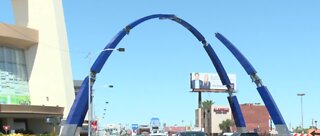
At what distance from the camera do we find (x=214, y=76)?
143m

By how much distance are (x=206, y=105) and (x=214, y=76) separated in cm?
3387

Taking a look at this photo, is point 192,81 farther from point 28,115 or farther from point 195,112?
point 28,115

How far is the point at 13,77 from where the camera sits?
254 ft

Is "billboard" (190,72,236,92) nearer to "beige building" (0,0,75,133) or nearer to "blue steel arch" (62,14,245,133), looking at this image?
"beige building" (0,0,75,133)

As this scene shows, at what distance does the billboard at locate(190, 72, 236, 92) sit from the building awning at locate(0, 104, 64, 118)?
6866 cm

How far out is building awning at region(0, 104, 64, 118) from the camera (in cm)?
6912

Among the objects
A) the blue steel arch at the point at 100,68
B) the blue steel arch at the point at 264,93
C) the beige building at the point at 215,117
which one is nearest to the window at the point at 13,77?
the blue steel arch at the point at 100,68

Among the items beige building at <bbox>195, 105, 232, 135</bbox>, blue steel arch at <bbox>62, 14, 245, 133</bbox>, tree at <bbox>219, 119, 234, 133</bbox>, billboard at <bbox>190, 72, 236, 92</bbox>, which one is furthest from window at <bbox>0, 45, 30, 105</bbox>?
beige building at <bbox>195, 105, 232, 135</bbox>

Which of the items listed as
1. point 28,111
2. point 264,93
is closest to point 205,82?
point 28,111

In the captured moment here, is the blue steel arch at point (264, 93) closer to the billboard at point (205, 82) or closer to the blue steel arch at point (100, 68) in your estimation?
the blue steel arch at point (100, 68)

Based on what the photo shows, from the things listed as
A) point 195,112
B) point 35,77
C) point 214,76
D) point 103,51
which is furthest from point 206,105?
point 103,51

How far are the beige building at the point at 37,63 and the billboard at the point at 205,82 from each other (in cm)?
6489

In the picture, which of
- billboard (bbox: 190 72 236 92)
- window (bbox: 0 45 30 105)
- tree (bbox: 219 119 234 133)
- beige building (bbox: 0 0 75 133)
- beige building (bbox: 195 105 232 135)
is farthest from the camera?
beige building (bbox: 195 105 232 135)

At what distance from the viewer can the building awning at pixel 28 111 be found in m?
69.1
